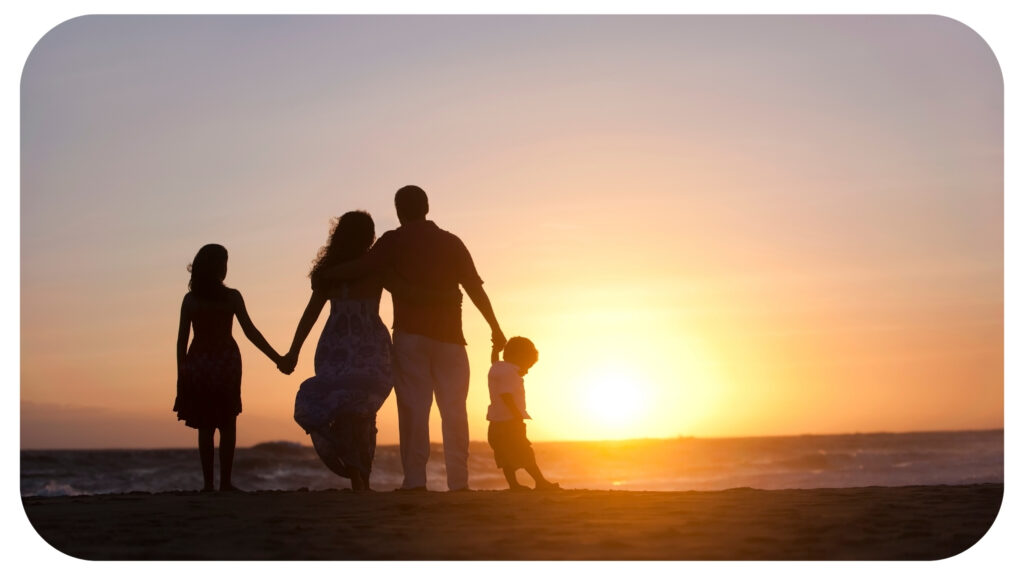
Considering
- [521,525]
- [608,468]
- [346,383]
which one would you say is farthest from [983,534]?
[608,468]

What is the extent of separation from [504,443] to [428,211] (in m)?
2.12

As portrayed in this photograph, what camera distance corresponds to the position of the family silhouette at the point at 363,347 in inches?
359

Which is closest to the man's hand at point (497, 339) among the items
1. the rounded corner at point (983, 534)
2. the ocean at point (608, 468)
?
the rounded corner at point (983, 534)

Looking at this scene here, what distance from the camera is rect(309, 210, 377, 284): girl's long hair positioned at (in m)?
9.29

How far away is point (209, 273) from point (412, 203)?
5.90ft

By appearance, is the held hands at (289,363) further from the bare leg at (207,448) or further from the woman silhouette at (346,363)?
the bare leg at (207,448)

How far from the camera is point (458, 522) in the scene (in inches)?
277

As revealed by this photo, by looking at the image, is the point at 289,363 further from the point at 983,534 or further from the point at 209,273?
the point at 983,534

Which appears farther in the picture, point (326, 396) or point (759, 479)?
point (759, 479)

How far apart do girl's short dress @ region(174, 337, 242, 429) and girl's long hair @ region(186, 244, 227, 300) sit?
0.40m

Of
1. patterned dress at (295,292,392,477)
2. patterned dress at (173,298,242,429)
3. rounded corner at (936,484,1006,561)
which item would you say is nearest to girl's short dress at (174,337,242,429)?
patterned dress at (173,298,242,429)

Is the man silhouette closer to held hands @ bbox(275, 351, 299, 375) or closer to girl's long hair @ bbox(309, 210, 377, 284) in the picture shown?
girl's long hair @ bbox(309, 210, 377, 284)

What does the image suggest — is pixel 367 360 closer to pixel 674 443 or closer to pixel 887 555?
pixel 887 555

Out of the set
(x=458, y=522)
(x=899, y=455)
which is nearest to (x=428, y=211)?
(x=458, y=522)
